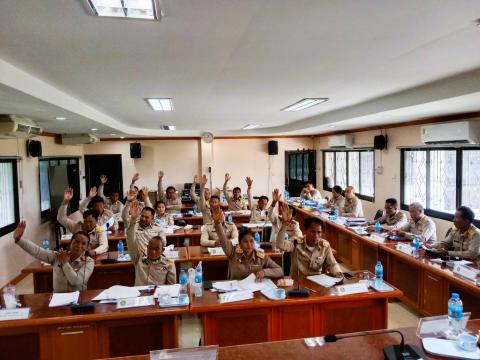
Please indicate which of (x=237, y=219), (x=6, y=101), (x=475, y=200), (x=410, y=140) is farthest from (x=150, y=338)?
(x=410, y=140)

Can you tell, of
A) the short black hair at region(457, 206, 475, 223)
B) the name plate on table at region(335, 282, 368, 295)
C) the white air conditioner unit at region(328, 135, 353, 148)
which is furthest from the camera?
the white air conditioner unit at region(328, 135, 353, 148)

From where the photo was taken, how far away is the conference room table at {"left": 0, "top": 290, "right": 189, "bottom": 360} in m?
3.00

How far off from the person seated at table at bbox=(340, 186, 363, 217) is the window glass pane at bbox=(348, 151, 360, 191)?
1.67 metres

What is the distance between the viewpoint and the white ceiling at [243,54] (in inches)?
82.1

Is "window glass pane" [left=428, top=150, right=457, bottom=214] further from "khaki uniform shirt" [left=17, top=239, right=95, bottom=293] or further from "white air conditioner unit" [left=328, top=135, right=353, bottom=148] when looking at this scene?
"khaki uniform shirt" [left=17, top=239, right=95, bottom=293]

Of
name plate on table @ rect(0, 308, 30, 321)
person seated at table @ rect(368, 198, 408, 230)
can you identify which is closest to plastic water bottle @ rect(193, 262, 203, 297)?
name plate on table @ rect(0, 308, 30, 321)

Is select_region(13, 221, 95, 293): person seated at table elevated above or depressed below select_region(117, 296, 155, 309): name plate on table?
above

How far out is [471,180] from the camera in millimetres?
6047

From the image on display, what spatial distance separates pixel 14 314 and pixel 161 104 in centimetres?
342

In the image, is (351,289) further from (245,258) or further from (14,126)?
(14,126)

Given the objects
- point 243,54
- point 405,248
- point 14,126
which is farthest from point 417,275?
point 14,126

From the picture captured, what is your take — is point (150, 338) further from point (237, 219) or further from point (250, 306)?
point (237, 219)

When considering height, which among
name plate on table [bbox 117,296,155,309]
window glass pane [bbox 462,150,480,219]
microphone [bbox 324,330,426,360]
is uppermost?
window glass pane [bbox 462,150,480,219]

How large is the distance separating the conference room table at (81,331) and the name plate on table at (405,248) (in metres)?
3.01
